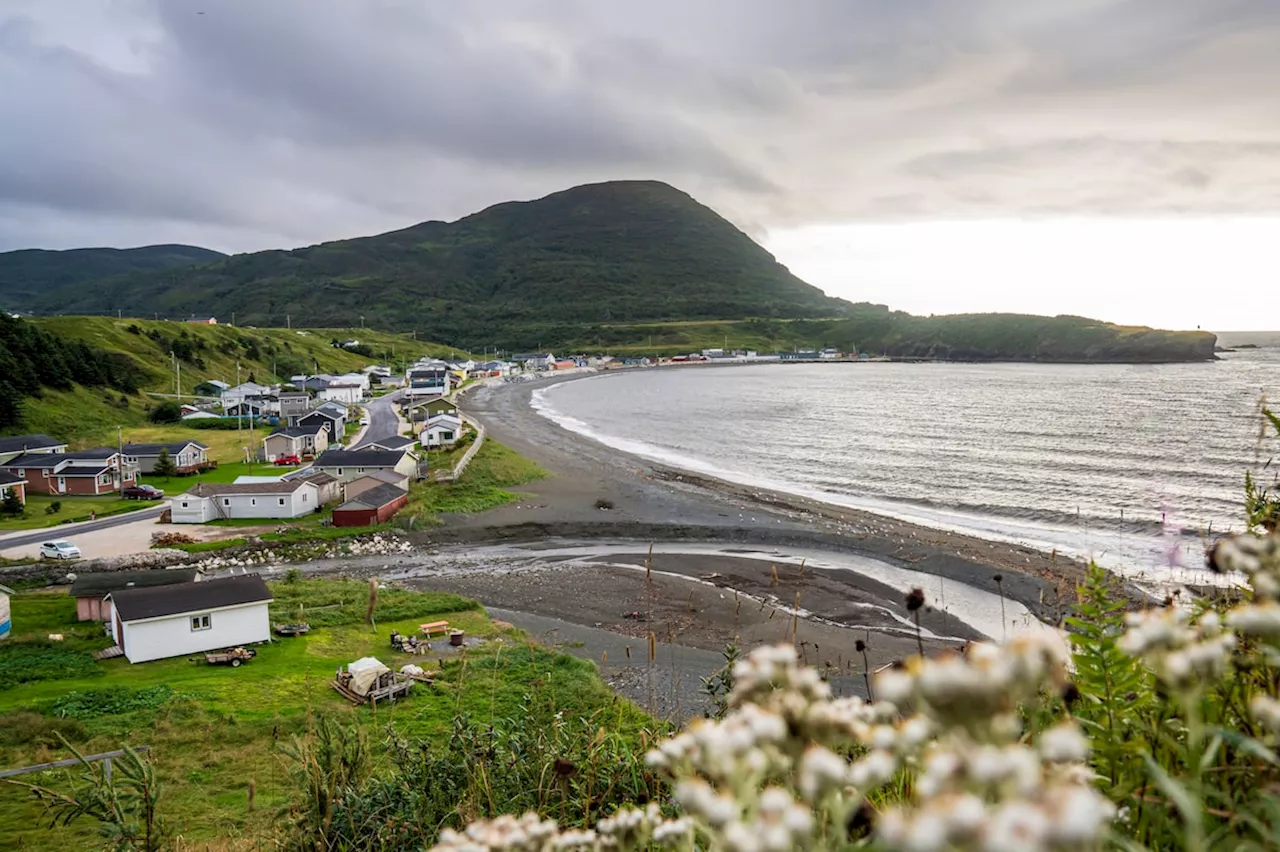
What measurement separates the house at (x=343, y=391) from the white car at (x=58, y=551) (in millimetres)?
70137

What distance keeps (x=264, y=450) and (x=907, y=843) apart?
81275mm

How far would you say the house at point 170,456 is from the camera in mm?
65375

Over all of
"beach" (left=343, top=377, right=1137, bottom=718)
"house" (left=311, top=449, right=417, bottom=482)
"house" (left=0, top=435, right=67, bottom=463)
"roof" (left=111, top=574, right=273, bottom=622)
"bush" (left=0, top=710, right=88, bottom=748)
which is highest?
"house" (left=0, top=435, right=67, bottom=463)

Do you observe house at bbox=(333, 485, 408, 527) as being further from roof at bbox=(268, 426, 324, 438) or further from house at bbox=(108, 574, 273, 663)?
roof at bbox=(268, 426, 324, 438)

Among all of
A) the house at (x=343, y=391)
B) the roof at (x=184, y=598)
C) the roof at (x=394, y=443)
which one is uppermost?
the house at (x=343, y=391)

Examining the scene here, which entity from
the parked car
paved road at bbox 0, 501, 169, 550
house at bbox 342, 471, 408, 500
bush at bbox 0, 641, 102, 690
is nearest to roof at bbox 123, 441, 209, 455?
the parked car

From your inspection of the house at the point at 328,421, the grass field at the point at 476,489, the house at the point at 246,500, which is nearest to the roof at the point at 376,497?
the grass field at the point at 476,489

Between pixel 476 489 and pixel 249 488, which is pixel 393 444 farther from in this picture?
pixel 249 488

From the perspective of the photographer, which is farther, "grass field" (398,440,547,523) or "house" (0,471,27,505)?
"grass field" (398,440,547,523)

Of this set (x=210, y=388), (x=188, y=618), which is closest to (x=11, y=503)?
(x=188, y=618)

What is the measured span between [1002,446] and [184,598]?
6974 centimetres

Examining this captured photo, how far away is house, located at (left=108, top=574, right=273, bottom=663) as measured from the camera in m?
29.2

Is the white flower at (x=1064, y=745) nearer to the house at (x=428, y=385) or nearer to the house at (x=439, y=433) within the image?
the house at (x=439, y=433)

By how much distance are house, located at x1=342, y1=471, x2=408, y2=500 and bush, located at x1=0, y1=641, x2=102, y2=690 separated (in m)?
25.3
